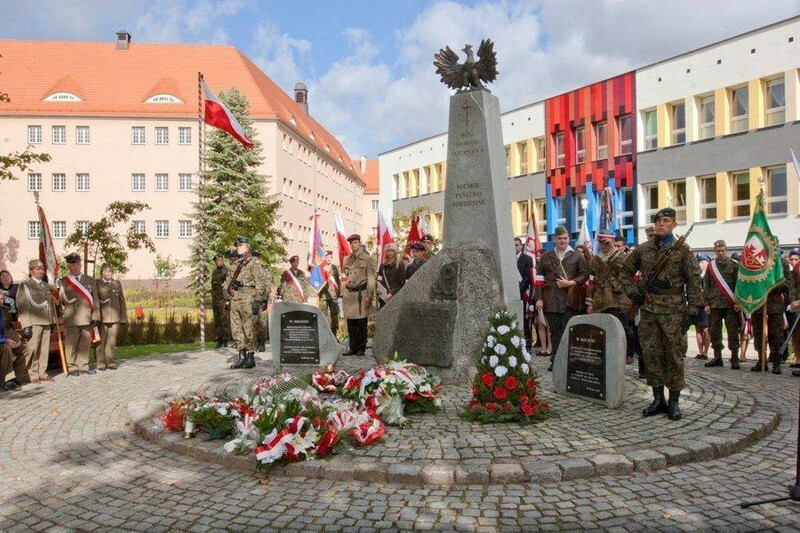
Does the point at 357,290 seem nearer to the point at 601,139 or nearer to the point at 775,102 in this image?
the point at 775,102

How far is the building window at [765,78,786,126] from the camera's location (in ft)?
79.4

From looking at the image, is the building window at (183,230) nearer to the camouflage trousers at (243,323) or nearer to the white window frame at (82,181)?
the white window frame at (82,181)

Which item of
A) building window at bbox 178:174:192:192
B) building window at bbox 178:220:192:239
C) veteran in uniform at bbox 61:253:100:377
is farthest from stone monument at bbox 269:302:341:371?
building window at bbox 178:174:192:192

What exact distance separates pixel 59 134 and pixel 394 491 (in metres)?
56.4

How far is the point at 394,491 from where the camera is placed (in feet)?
16.1

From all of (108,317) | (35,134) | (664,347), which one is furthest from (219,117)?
(35,134)

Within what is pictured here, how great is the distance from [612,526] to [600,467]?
99 centimetres

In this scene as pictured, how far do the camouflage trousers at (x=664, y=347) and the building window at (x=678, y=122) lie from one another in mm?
24321

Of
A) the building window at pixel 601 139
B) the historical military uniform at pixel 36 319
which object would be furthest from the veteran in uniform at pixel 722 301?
the building window at pixel 601 139

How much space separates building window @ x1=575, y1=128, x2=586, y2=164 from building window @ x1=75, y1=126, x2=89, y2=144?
131 feet

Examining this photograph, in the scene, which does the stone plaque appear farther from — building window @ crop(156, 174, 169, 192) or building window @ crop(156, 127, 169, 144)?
building window @ crop(156, 127, 169, 144)

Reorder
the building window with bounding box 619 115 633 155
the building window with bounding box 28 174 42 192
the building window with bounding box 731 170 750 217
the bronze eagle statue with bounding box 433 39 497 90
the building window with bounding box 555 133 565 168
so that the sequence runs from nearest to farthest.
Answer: the bronze eagle statue with bounding box 433 39 497 90, the building window with bounding box 731 170 750 217, the building window with bounding box 619 115 633 155, the building window with bounding box 555 133 565 168, the building window with bounding box 28 174 42 192

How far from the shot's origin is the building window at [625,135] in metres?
30.6

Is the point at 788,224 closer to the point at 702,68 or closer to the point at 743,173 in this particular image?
the point at 743,173
